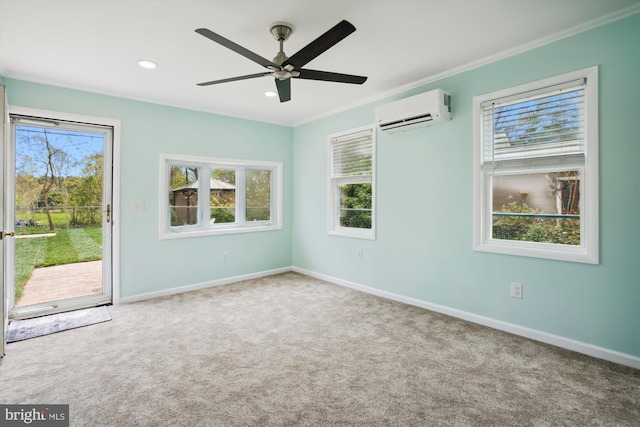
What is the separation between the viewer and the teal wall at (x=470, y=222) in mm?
2293

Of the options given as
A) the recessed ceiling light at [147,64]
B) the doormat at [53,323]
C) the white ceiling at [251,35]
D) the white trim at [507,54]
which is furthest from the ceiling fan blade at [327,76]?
the doormat at [53,323]

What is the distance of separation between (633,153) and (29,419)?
416 centimetres

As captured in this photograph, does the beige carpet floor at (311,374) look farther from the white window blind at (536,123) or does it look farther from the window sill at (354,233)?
the white window blind at (536,123)

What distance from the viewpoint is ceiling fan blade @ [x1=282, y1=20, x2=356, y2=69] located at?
1.78 metres

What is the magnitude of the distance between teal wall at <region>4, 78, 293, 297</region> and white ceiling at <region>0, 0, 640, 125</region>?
223 millimetres

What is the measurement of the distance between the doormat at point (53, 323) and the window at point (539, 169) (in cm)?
391

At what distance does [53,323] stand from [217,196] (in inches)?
90.9

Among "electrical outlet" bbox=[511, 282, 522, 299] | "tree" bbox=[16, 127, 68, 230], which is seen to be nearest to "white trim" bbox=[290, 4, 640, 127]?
"electrical outlet" bbox=[511, 282, 522, 299]

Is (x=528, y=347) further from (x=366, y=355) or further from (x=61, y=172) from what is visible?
(x=61, y=172)

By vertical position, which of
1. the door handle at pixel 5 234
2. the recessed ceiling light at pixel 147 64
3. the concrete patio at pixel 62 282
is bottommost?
the concrete patio at pixel 62 282

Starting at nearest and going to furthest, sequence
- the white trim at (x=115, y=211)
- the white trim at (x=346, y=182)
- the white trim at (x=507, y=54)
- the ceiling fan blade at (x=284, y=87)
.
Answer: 1. the white trim at (x=507, y=54)
2. the ceiling fan blade at (x=284, y=87)
3. the white trim at (x=115, y=211)
4. the white trim at (x=346, y=182)

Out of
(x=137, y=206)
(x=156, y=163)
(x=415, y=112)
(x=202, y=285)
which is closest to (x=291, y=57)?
(x=415, y=112)

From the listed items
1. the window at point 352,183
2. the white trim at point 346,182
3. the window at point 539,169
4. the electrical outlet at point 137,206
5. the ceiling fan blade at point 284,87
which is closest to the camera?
the window at point 539,169

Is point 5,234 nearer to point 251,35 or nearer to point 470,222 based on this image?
point 251,35
